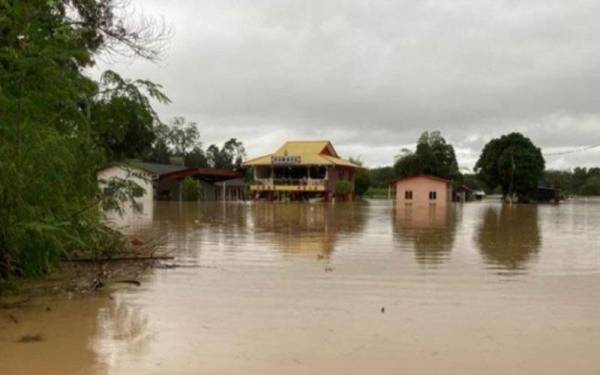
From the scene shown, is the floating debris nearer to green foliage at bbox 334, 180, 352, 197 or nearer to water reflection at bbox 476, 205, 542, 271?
water reflection at bbox 476, 205, 542, 271

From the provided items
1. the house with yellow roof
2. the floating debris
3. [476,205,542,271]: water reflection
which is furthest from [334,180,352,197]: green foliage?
the floating debris

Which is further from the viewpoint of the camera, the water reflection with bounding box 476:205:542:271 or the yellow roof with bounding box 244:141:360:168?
the yellow roof with bounding box 244:141:360:168

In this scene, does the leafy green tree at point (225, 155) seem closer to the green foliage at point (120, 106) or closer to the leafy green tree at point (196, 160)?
the leafy green tree at point (196, 160)

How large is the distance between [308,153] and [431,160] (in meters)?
20.7

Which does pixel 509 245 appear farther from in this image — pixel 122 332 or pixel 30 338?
pixel 30 338

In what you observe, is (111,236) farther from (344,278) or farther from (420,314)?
(420,314)

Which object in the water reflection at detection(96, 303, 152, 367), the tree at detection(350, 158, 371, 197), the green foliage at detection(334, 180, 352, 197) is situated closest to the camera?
the water reflection at detection(96, 303, 152, 367)

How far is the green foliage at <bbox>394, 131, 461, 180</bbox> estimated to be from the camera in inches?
3046

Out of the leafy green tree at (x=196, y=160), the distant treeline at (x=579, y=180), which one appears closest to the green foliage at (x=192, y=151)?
the leafy green tree at (x=196, y=160)

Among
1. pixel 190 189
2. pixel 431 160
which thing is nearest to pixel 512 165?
pixel 431 160

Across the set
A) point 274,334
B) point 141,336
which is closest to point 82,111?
point 141,336

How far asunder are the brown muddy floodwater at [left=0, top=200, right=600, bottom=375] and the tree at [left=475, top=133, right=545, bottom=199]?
53356 millimetres

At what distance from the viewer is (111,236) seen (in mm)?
11547

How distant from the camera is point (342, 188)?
6081 cm
